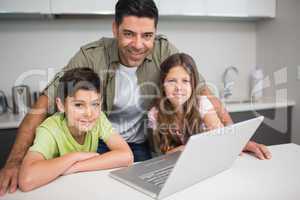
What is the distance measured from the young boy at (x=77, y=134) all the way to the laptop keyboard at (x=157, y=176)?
0.44 feet

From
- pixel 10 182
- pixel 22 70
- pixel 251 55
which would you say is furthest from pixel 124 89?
pixel 251 55

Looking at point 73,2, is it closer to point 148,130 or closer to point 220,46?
point 148,130

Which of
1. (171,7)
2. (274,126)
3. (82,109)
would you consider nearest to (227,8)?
(171,7)

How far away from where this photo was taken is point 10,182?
2.66 feet

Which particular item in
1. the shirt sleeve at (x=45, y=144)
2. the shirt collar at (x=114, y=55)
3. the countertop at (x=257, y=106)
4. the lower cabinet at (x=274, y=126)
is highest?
the shirt collar at (x=114, y=55)

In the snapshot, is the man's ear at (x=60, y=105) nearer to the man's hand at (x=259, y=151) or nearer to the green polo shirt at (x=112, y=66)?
the green polo shirt at (x=112, y=66)

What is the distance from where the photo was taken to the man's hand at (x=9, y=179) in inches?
30.7

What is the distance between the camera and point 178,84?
1.25m

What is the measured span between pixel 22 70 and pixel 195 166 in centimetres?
181

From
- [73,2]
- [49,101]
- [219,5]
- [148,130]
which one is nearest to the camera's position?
[49,101]

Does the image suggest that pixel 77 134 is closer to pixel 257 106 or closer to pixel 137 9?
pixel 137 9

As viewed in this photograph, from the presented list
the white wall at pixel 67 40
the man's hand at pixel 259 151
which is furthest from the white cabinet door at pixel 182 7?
the man's hand at pixel 259 151

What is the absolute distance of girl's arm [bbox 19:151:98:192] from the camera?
78 centimetres

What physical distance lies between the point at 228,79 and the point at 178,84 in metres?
1.45
